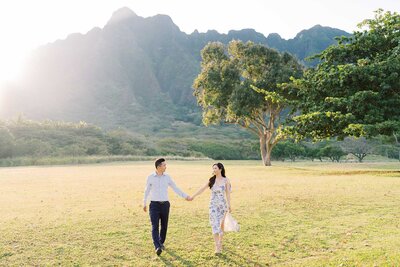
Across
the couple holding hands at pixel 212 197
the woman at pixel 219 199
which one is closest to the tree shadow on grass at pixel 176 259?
the couple holding hands at pixel 212 197

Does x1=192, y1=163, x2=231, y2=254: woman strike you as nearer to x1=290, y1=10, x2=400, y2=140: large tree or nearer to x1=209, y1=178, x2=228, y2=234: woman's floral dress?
x1=209, y1=178, x2=228, y2=234: woman's floral dress

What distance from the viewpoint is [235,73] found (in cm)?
4825

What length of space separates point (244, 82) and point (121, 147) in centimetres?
5653

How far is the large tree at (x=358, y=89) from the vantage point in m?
29.8

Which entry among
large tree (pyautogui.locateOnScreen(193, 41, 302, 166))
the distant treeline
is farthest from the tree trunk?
the distant treeline

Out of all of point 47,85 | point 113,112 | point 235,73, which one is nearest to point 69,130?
point 235,73

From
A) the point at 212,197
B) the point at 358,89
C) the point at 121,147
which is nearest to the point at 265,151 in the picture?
the point at 358,89

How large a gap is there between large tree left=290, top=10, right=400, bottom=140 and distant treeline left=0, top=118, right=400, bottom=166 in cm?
4725

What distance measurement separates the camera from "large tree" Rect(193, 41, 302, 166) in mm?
46000

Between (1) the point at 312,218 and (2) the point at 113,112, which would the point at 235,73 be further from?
(2) the point at 113,112

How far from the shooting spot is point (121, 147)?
320 feet

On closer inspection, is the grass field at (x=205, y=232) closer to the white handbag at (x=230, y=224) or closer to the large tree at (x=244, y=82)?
the white handbag at (x=230, y=224)

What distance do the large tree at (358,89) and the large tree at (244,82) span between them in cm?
987

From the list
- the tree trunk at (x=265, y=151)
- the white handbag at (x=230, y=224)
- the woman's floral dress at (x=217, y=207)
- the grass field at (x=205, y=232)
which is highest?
the tree trunk at (x=265, y=151)
